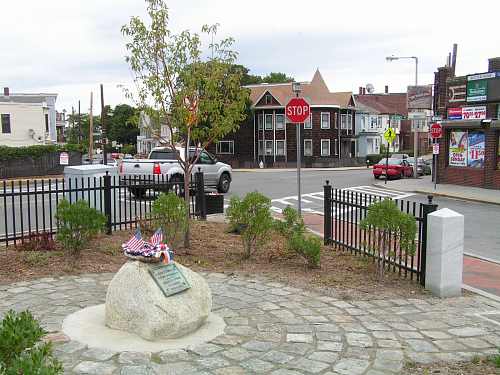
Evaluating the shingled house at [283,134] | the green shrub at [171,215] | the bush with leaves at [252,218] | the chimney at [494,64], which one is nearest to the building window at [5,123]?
the shingled house at [283,134]

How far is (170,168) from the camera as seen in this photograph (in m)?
19.5

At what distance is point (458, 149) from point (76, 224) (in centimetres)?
2175

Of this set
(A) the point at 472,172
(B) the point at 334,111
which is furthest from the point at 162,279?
(B) the point at 334,111

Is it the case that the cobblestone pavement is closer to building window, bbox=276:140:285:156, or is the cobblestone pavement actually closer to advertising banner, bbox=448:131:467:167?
advertising banner, bbox=448:131:467:167

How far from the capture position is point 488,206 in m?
18.2

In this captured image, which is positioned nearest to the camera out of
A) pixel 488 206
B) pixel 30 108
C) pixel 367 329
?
pixel 367 329

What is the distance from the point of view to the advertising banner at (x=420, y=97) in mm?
32812

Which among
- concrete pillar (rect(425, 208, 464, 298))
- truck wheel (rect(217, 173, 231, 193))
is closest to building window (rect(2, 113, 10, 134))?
truck wheel (rect(217, 173, 231, 193))

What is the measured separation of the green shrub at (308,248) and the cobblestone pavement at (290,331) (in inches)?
31.3

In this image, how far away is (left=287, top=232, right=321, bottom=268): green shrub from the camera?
7.64 metres

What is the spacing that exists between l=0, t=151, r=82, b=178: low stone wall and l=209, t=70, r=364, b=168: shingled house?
2250 centimetres

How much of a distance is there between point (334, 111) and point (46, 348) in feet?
185

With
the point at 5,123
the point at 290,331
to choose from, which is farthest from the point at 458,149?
the point at 5,123

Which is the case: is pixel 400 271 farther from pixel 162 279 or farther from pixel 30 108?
pixel 30 108
